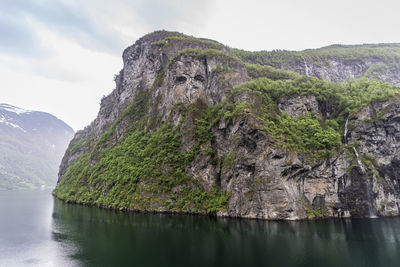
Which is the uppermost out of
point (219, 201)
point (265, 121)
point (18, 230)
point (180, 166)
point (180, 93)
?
point (180, 93)

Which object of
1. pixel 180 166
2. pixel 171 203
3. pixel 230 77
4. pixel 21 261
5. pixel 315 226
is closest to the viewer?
pixel 21 261

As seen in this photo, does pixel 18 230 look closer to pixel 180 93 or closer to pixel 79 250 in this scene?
pixel 79 250

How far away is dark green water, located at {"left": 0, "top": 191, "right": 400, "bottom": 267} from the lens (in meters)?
24.0

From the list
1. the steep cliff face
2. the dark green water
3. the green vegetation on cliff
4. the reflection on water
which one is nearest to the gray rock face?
the steep cliff face

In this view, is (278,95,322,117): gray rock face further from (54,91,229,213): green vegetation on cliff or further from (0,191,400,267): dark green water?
(0,191,400,267): dark green water

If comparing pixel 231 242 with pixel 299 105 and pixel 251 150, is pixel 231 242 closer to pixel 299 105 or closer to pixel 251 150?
pixel 251 150

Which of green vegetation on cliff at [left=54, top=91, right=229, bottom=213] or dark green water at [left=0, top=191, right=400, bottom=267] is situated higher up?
green vegetation on cliff at [left=54, top=91, right=229, bottom=213]

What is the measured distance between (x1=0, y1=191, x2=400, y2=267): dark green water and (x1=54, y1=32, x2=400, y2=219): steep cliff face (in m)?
5.81

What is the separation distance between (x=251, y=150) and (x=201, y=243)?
2567 centimetres

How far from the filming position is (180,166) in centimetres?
6053

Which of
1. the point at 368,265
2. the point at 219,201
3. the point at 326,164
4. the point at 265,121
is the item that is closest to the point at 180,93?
the point at 265,121

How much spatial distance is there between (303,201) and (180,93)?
147ft

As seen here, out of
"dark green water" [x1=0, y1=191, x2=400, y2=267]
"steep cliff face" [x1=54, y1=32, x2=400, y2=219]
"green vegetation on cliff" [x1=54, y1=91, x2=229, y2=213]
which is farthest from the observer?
"green vegetation on cliff" [x1=54, y1=91, x2=229, y2=213]

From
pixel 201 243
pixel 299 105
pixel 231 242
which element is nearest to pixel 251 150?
pixel 299 105
